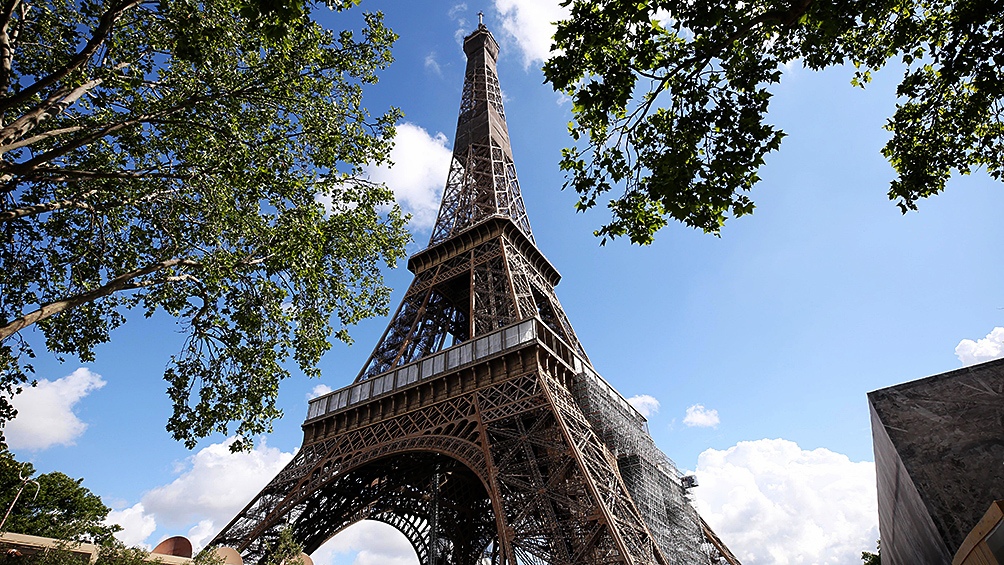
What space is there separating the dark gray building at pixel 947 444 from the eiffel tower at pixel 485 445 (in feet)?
21.0

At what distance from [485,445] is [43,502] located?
26.5m

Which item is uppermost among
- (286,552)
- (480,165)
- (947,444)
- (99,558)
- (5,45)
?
(480,165)

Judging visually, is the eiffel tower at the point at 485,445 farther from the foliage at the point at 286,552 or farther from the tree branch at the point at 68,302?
the tree branch at the point at 68,302

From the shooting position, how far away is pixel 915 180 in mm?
9664

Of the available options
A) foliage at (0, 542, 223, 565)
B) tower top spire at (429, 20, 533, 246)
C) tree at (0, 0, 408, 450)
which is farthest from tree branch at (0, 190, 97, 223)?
tower top spire at (429, 20, 533, 246)

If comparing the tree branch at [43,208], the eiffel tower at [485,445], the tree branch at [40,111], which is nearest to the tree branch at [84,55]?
the tree branch at [40,111]

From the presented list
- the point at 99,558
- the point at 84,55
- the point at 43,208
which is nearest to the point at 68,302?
the point at 43,208

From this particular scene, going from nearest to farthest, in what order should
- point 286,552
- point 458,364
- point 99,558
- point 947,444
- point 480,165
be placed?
point 947,444
point 99,558
point 286,552
point 458,364
point 480,165

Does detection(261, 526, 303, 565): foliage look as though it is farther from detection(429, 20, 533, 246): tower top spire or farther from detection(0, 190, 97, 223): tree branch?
detection(429, 20, 533, 246): tower top spire

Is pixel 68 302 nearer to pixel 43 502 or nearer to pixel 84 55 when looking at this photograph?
pixel 84 55

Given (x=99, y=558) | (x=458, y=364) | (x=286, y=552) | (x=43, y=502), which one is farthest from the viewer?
(x=43, y=502)

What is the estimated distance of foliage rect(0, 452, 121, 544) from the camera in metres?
26.7

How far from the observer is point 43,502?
1161 inches

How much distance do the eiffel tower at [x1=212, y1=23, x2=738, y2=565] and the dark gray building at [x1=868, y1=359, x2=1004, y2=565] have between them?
6395 mm
